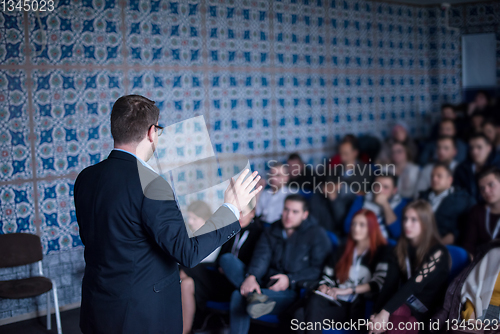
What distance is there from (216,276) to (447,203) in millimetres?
1889

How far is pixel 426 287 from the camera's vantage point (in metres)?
2.51

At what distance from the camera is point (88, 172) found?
A: 1479 mm

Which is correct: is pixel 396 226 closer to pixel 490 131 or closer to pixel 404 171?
pixel 404 171

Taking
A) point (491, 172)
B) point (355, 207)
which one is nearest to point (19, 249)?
point (355, 207)

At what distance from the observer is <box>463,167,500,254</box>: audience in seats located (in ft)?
10.1

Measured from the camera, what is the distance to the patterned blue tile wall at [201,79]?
11.1 feet

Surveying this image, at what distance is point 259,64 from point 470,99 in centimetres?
350

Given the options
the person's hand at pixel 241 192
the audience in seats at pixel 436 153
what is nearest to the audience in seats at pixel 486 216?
the audience in seats at pixel 436 153

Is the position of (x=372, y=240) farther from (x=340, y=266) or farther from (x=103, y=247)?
(x=103, y=247)

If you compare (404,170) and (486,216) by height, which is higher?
(404,170)

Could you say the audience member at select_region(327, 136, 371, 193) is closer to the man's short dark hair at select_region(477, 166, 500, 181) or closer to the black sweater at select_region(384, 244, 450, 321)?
the man's short dark hair at select_region(477, 166, 500, 181)

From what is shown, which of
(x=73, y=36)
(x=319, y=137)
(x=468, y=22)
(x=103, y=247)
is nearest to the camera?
(x=103, y=247)

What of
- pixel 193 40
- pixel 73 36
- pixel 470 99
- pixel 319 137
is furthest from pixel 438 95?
pixel 73 36

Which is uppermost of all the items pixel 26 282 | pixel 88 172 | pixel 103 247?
pixel 88 172
